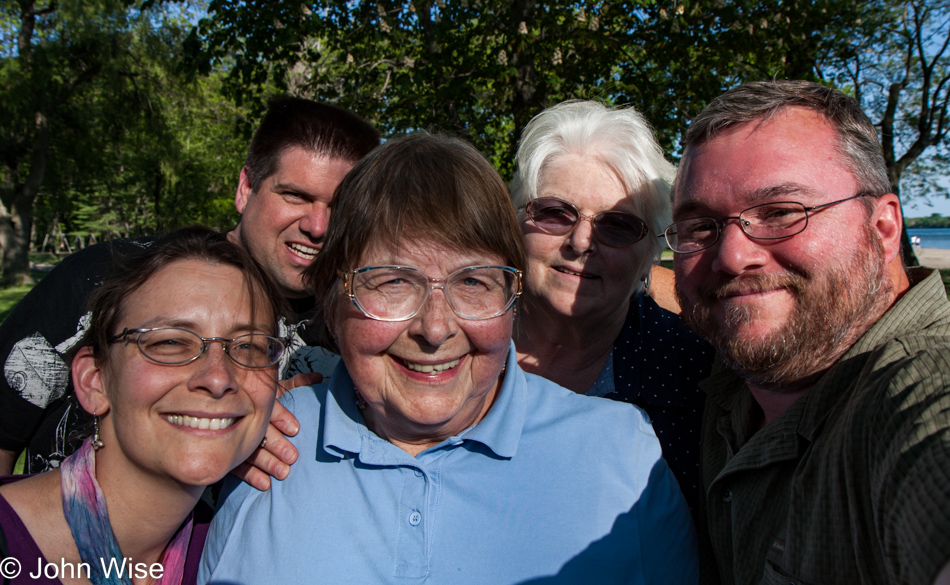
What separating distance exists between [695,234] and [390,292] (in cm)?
107

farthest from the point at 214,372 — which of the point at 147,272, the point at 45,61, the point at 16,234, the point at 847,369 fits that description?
the point at 16,234

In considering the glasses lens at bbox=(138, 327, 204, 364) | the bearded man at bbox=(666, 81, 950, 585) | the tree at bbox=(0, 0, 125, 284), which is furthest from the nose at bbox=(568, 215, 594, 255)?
the tree at bbox=(0, 0, 125, 284)

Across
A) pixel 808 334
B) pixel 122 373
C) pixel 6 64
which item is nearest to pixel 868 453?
pixel 808 334

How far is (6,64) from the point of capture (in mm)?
19062

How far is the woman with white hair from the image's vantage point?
2.90 metres

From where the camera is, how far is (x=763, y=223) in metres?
2.00

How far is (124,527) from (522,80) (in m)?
7.39

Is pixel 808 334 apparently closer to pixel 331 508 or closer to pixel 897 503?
pixel 897 503

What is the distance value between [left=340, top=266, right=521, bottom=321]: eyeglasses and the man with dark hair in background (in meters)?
0.52

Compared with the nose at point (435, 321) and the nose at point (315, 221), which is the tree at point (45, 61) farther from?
the nose at point (435, 321)

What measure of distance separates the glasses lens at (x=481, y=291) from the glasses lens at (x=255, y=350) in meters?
0.64

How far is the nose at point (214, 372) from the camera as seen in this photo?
189 centimetres

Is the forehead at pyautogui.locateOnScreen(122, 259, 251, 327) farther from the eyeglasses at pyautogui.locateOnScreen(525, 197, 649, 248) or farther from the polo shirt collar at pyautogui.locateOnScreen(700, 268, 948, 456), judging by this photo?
the polo shirt collar at pyautogui.locateOnScreen(700, 268, 948, 456)

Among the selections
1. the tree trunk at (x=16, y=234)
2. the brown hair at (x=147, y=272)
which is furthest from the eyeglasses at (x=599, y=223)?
the tree trunk at (x=16, y=234)
